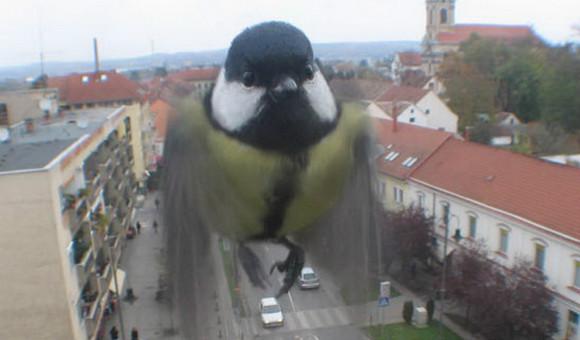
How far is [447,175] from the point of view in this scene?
26.7ft

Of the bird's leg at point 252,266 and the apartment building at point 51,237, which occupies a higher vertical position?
the bird's leg at point 252,266

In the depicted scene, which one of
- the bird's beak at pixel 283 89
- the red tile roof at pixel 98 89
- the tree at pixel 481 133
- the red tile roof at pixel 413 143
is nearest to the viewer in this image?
the bird's beak at pixel 283 89

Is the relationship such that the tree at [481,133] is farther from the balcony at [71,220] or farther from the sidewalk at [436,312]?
the balcony at [71,220]

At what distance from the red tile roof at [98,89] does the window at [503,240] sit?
9.56 m

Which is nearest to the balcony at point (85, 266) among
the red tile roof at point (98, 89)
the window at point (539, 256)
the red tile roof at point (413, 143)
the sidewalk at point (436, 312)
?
the red tile roof at point (413, 143)

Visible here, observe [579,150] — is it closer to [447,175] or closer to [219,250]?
[447,175]

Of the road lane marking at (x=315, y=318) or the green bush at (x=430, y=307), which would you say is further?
the green bush at (x=430, y=307)

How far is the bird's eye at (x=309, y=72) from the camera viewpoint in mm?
786

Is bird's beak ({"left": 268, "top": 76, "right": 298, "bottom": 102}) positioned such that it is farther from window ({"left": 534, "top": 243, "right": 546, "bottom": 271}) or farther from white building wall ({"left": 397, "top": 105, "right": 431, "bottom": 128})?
white building wall ({"left": 397, "top": 105, "right": 431, "bottom": 128})

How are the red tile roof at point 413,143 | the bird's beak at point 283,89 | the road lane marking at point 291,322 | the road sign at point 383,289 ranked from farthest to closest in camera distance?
the red tile roof at point 413,143 → the road lane marking at point 291,322 → the road sign at point 383,289 → the bird's beak at point 283,89

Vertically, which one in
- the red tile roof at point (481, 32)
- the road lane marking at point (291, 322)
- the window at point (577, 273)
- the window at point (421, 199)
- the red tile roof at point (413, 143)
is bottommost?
the road lane marking at point (291, 322)

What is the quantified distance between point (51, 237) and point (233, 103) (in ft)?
16.3

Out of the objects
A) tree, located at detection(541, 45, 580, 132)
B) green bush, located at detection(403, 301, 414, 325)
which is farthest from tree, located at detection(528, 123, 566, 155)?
green bush, located at detection(403, 301, 414, 325)

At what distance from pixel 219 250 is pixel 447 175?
7.53m
